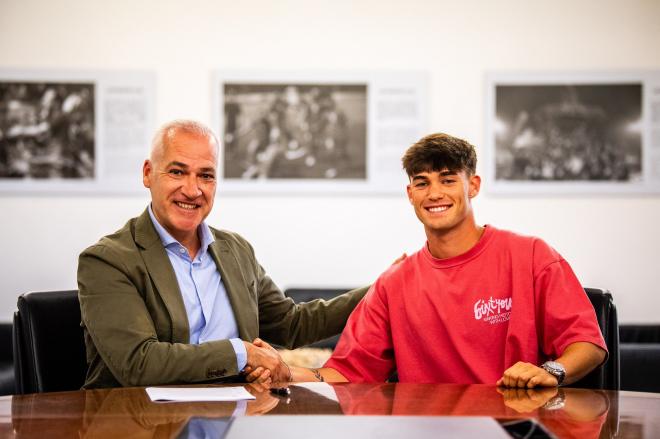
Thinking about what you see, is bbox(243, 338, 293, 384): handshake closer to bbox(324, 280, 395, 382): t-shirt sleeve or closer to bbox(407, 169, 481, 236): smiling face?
bbox(324, 280, 395, 382): t-shirt sleeve

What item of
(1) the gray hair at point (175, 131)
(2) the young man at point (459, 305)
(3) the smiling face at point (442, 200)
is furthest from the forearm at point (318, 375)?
(1) the gray hair at point (175, 131)

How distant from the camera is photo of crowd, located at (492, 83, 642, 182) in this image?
16.4 ft

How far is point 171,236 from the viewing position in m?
2.43

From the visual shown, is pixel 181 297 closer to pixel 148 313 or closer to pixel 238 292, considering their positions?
pixel 148 313

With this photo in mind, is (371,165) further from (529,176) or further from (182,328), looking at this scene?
(182,328)

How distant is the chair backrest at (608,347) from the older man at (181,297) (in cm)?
86

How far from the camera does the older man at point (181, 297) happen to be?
206cm

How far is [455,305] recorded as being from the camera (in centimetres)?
221

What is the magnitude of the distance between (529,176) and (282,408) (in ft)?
12.5

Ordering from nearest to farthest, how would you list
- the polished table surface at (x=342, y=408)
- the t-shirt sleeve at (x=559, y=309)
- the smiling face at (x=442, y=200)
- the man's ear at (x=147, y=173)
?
the polished table surface at (x=342, y=408) → the t-shirt sleeve at (x=559, y=309) → the smiling face at (x=442, y=200) → the man's ear at (x=147, y=173)

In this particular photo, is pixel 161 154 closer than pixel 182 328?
No

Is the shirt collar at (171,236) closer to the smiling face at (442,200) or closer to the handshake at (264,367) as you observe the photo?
the handshake at (264,367)

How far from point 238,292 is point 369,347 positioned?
0.48 m

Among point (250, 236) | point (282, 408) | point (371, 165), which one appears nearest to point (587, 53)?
point (371, 165)
